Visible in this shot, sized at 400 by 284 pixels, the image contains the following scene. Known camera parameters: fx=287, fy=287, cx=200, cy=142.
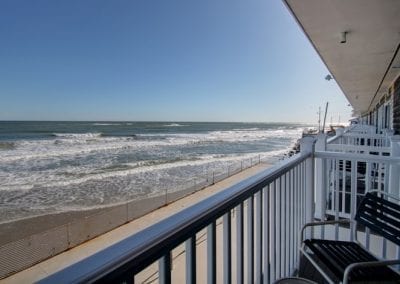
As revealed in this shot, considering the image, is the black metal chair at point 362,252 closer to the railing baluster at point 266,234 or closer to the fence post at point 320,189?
the railing baluster at point 266,234

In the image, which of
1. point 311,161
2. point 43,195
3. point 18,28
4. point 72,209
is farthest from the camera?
point 18,28

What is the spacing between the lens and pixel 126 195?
32.6 feet

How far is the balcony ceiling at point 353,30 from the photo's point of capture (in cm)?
279

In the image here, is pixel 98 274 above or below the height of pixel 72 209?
above

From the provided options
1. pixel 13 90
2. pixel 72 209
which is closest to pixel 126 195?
pixel 72 209

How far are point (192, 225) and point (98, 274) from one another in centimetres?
34

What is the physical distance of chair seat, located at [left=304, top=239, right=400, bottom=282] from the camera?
1.39 meters

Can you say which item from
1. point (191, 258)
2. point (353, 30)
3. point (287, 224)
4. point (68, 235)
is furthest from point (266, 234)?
point (68, 235)

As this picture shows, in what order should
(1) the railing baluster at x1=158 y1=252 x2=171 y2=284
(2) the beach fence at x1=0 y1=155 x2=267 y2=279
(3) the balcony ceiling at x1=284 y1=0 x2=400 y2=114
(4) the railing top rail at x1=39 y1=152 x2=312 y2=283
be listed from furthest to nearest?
(2) the beach fence at x1=0 y1=155 x2=267 y2=279 → (3) the balcony ceiling at x1=284 y1=0 x2=400 y2=114 → (1) the railing baluster at x1=158 y1=252 x2=171 y2=284 → (4) the railing top rail at x1=39 y1=152 x2=312 y2=283

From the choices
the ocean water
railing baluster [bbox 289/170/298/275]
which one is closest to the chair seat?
railing baluster [bbox 289/170/298/275]

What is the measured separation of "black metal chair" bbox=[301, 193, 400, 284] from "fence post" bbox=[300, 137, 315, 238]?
54 cm

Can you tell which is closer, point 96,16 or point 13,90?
point 96,16

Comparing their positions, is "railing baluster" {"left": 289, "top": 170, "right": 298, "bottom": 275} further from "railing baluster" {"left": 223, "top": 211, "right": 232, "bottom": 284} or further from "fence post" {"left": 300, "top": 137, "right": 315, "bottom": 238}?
"railing baluster" {"left": 223, "top": 211, "right": 232, "bottom": 284}

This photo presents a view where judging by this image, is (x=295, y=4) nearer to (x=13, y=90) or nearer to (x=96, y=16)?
(x=96, y=16)
